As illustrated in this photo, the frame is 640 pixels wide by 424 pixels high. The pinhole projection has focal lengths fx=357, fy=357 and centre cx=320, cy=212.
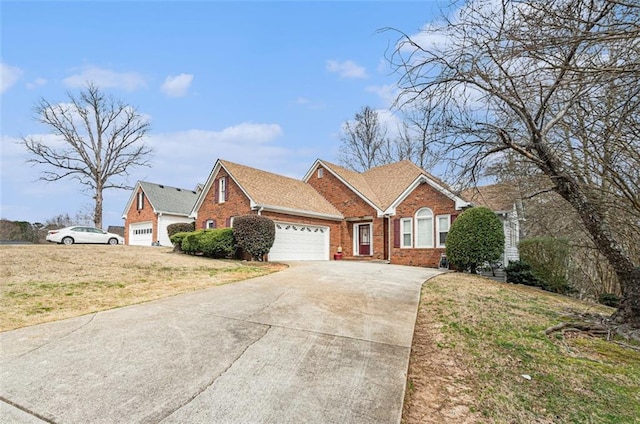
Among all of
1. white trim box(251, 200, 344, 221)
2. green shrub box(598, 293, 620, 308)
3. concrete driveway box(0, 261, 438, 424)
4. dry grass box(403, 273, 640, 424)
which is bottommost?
green shrub box(598, 293, 620, 308)

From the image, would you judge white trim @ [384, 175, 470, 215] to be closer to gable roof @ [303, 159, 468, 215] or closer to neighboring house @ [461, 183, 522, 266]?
gable roof @ [303, 159, 468, 215]

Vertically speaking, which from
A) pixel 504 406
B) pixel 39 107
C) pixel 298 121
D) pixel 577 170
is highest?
pixel 39 107

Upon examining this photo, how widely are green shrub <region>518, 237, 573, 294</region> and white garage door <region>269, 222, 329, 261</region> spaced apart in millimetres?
10507

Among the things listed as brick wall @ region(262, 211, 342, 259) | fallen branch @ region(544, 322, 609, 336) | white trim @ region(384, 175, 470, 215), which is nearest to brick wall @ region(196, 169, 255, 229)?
brick wall @ region(262, 211, 342, 259)

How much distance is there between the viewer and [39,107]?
29750mm

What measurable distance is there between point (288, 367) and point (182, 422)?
4.77 ft

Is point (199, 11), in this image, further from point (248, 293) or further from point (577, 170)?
point (577, 170)

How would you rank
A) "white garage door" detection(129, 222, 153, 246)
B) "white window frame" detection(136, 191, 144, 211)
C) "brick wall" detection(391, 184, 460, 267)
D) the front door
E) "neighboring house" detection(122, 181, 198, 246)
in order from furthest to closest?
"white window frame" detection(136, 191, 144, 211), "white garage door" detection(129, 222, 153, 246), "neighboring house" detection(122, 181, 198, 246), the front door, "brick wall" detection(391, 184, 460, 267)

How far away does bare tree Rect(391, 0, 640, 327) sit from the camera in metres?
3.96

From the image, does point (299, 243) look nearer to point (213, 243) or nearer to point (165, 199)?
point (213, 243)

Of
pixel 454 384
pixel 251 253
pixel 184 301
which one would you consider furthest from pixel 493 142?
pixel 251 253

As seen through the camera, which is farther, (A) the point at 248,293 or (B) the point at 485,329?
(A) the point at 248,293

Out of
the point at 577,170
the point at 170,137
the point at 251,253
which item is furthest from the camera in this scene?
the point at 170,137

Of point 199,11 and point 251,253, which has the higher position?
point 199,11
